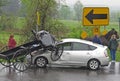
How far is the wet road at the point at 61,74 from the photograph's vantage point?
15.5m

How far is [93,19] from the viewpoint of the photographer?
15367 mm

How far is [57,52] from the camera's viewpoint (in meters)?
18.0

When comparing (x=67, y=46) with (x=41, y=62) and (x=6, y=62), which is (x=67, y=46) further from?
(x=6, y=62)

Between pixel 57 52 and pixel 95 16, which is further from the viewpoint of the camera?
pixel 57 52

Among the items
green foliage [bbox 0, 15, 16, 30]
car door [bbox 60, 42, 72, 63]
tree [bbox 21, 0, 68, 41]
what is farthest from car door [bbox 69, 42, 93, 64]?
green foliage [bbox 0, 15, 16, 30]

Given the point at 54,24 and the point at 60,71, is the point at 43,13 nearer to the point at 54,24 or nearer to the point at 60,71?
the point at 54,24

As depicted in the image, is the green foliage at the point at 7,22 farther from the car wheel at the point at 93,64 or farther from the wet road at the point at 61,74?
the car wheel at the point at 93,64

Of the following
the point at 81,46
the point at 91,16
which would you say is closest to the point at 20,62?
the point at 81,46

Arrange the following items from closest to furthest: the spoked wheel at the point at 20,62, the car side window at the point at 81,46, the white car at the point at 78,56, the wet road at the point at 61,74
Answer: the wet road at the point at 61,74
the spoked wheel at the point at 20,62
the white car at the point at 78,56
the car side window at the point at 81,46

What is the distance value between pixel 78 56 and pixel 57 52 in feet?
3.14

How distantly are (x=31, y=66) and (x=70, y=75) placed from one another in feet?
9.42

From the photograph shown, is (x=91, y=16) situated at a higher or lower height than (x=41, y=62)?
higher

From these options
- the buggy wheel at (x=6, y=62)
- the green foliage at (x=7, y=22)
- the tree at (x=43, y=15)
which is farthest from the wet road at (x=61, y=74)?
the green foliage at (x=7, y=22)

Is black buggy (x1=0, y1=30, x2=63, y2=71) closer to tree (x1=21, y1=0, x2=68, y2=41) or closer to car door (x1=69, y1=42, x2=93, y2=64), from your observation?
car door (x1=69, y1=42, x2=93, y2=64)
